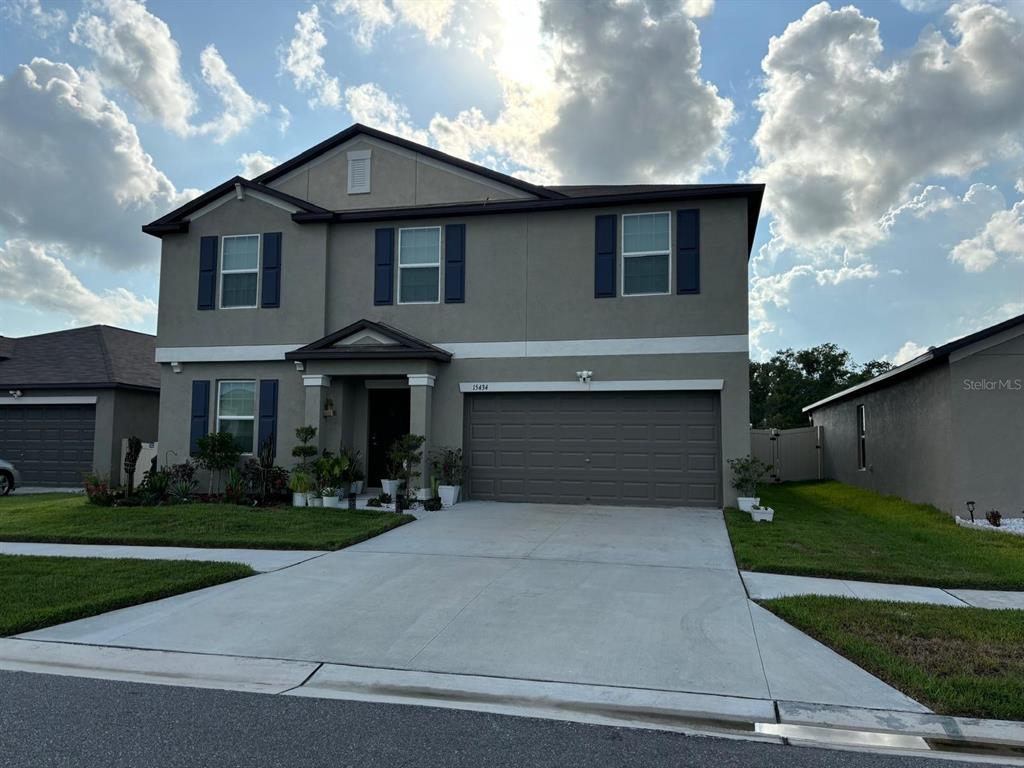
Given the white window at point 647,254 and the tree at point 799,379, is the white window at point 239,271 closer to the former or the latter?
the white window at point 647,254

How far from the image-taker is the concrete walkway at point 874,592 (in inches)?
269

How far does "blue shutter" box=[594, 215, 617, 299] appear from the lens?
44.2 ft

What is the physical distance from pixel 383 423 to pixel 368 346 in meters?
2.01

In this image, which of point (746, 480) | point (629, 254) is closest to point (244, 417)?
point (629, 254)

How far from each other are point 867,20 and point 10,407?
892 inches

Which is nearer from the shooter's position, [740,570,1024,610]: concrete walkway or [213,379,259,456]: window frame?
[740,570,1024,610]: concrete walkway

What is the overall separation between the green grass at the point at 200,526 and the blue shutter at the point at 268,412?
205 centimetres

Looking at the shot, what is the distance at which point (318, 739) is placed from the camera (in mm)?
3916

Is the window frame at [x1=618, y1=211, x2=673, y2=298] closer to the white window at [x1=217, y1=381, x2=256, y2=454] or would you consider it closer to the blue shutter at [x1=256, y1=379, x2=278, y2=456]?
the blue shutter at [x1=256, y1=379, x2=278, y2=456]

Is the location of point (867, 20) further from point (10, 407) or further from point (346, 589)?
point (10, 407)

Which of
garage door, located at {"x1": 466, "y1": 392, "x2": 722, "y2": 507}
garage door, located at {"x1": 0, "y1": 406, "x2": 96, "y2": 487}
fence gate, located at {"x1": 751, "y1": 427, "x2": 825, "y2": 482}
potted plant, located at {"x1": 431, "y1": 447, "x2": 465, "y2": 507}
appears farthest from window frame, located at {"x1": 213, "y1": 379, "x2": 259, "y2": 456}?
fence gate, located at {"x1": 751, "y1": 427, "x2": 825, "y2": 482}

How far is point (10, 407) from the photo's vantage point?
18.6 m

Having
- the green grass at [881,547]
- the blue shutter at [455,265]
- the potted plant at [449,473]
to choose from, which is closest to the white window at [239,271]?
the blue shutter at [455,265]

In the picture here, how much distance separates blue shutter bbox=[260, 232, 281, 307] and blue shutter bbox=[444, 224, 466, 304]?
148 inches
